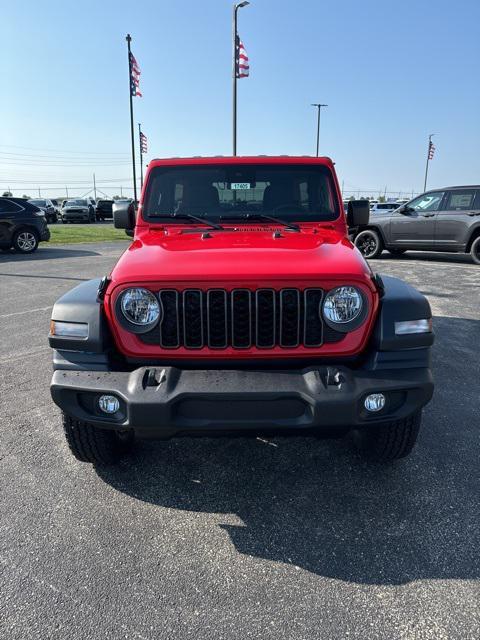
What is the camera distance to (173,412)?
2.29 metres

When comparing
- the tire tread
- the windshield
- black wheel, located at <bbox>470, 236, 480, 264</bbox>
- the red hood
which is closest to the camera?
the red hood

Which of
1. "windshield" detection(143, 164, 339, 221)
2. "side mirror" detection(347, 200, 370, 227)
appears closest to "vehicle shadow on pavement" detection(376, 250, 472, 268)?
"side mirror" detection(347, 200, 370, 227)

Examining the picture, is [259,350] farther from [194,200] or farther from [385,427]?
[194,200]

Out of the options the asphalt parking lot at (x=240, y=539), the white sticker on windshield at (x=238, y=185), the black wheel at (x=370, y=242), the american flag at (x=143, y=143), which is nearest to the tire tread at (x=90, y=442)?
the asphalt parking lot at (x=240, y=539)

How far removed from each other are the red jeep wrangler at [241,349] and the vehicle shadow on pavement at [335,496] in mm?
276

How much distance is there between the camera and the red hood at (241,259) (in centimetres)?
247

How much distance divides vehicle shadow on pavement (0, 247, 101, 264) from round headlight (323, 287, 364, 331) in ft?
39.5

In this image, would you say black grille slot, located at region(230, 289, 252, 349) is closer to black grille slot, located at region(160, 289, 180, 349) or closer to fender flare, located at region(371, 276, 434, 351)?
black grille slot, located at region(160, 289, 180, 349)

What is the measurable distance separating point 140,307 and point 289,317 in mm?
780

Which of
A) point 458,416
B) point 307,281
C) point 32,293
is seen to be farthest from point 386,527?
point 32,293

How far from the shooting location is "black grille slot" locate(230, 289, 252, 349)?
8.14 feet

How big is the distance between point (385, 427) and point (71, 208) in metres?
33.3

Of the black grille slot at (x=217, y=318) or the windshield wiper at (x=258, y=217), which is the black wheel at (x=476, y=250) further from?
the black grille slot at (x=217, y=318)

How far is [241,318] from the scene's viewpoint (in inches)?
99.0
